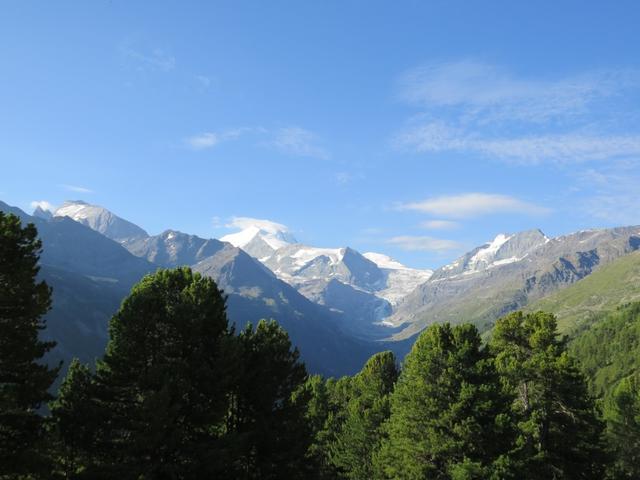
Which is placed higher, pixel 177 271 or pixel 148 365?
pixel 177 271

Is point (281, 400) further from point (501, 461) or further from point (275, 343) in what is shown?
point (501, 461)

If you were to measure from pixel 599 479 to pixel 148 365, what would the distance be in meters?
36.8

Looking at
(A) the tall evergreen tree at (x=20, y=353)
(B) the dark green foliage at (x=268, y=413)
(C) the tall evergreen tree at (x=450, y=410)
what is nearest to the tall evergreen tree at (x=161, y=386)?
Answer: (B) the dark green foliage at (x=268, y=413)

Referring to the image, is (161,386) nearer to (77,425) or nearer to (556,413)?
(77,425)

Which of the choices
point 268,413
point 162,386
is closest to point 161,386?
point 162,386

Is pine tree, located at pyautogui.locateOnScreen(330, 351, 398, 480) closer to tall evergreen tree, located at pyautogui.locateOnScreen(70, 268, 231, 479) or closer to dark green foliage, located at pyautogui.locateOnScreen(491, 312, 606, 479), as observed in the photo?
dark green foliage, located at pyautogui.locateOnScreen(491, 312, 606, 479)

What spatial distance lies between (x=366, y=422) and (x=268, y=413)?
24.6 metres

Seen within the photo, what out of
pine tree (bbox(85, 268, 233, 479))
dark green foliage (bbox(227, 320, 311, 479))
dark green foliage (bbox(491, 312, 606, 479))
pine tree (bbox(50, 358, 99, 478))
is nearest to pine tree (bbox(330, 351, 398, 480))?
dark green foliage (bbox(491, 312, 606, 479))

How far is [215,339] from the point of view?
1257 inches

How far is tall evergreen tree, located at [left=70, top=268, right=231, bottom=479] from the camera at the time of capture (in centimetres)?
2684

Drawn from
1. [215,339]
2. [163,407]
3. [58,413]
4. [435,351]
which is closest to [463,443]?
[435,351]

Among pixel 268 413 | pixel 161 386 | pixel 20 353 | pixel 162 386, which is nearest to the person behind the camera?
pixel 20 353

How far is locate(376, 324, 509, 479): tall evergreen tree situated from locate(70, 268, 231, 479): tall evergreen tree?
16062 millimetres

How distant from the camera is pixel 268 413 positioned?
35.3 m
